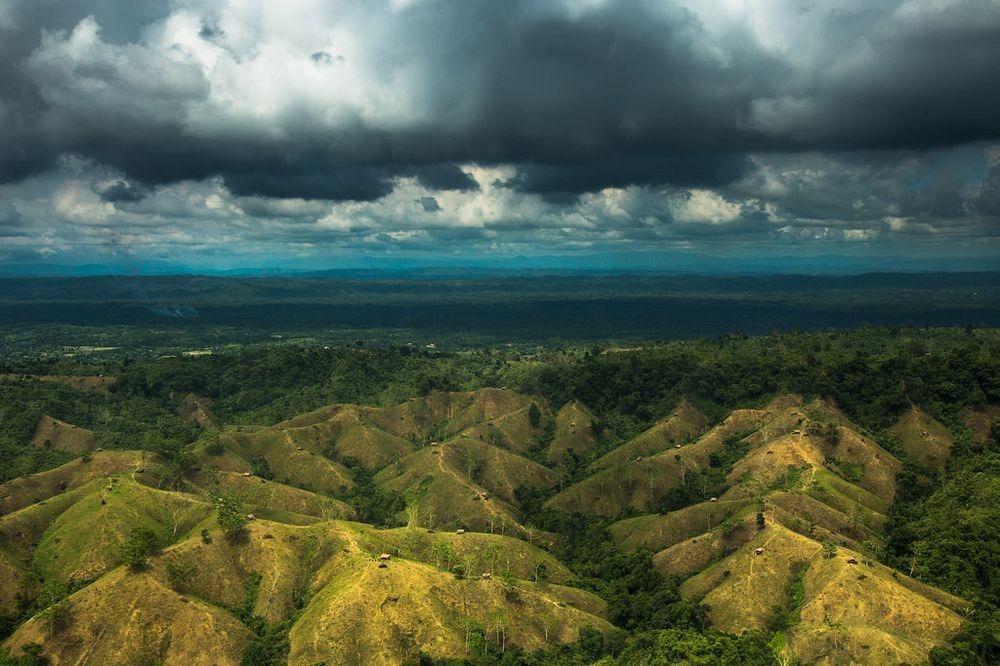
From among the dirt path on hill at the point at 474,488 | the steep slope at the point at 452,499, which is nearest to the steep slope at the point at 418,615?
the steep slope at the point at 452,499

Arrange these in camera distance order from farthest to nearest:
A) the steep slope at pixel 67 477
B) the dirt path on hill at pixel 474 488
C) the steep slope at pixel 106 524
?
the dirt path on hill at pixel 474 488, the steep slope at pixel 67 477, the steep slope at pixel 106 524

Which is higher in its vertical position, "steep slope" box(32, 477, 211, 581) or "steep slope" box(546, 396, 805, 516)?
"steep slope" box(32, 477, 211, 581)

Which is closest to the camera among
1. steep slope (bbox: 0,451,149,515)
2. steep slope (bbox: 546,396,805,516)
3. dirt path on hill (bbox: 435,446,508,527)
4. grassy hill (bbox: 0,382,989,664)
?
grassy hill (bbox: 0,382,989,664)

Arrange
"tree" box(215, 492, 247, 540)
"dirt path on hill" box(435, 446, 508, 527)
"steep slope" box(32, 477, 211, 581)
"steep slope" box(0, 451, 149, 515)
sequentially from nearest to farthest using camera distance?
1. "steep slope" box(32, 477, 211, 581)
2. "tree" box(215, 492, 247, 540)
3. "steep slope" box(0, 451, 149, 515)
4. "dirt path on hill" box(435, 446, 508, 527)

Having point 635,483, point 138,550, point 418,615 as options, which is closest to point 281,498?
point 138,550

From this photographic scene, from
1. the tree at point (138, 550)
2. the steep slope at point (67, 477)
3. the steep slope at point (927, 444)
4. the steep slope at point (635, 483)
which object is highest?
the tree at point (138, 550)

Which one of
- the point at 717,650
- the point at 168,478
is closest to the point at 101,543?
the point at 168,478

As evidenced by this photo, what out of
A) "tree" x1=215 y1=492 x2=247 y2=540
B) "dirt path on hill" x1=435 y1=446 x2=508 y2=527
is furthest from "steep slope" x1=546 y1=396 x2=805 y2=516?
"tree" x1=215 y1=492 x2=247 y2=540

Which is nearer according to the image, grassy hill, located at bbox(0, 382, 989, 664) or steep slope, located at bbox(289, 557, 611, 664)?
steep slope, located at bbox(289, 557, 611, 664)

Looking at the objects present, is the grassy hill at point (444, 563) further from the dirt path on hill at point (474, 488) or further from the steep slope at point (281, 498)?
the dirt path on hill at point (474, 488)

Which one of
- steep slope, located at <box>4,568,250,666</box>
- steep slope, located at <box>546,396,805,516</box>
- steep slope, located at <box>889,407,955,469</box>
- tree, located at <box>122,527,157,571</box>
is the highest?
tree, located at <box>122,527,157,571</box>

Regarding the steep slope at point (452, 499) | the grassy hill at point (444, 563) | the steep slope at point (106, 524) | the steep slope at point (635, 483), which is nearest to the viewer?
the grassy hill at point (444, 563)

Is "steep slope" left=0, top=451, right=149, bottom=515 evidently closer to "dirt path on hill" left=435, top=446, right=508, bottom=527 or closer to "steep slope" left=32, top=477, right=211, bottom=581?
"steep slope" left=32, top=477, right=211, bottom=581
